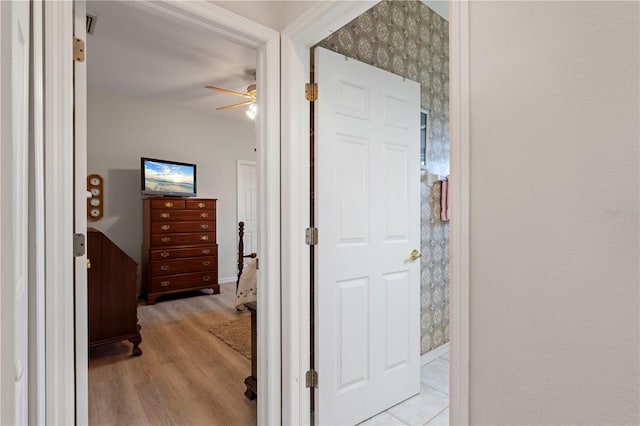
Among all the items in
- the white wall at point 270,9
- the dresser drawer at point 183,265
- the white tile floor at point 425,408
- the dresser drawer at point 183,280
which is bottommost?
the white tile floor at point 425,408

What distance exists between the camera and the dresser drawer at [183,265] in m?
4.26

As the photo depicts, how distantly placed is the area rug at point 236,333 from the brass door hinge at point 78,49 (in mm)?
2383

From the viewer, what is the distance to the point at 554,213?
2.49 ft

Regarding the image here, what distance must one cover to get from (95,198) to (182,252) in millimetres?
1317

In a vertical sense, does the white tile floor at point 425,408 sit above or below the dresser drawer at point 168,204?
below

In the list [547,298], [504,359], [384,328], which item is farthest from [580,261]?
[384,328]

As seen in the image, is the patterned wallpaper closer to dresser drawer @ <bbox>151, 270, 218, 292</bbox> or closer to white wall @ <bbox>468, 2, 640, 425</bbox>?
white wall @ <bbox>468, 2, 640, 425</bbox>

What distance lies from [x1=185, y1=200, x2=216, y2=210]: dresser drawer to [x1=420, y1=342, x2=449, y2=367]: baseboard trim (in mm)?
3539

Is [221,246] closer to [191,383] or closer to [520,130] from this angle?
[191,383]

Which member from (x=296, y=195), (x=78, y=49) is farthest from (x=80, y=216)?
(x=296, y=195)

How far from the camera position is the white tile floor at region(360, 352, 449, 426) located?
185cm

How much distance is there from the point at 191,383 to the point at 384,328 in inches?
57.8
